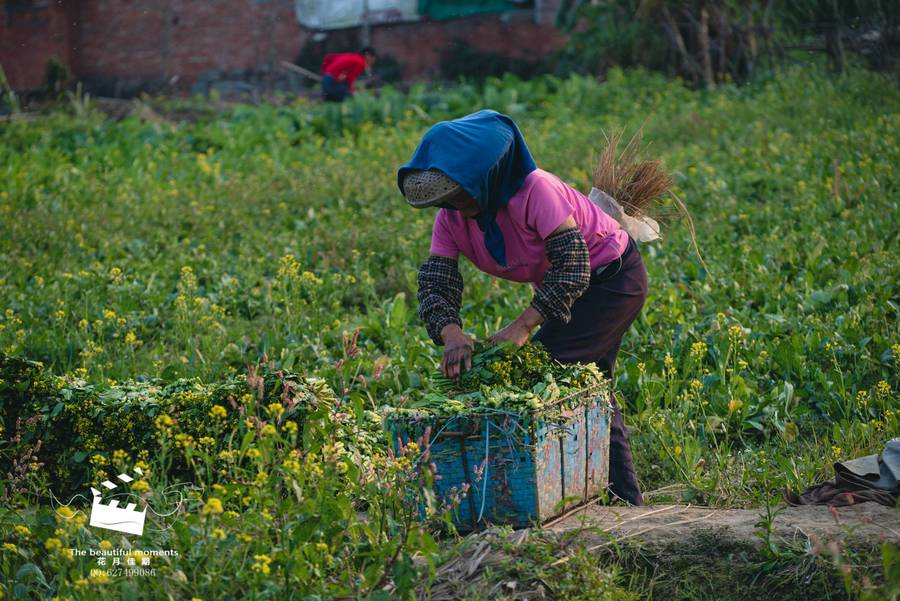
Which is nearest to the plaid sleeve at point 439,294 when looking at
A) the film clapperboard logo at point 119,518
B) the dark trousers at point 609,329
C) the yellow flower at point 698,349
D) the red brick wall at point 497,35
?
the dark trousers at point 609,329

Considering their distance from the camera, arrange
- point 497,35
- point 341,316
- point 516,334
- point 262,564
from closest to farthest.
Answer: point 262,564 < point 516,334 < point 341,316 < point 497,35

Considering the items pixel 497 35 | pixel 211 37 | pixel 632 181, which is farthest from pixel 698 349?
pixel 211 37

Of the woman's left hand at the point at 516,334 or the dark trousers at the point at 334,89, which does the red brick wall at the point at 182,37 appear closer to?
the dark trousers at the point at 334,89

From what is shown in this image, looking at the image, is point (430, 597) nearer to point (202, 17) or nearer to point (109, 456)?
point (109, 456)

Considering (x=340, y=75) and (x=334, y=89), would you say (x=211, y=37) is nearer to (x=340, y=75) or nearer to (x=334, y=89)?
(x=340, y=75)

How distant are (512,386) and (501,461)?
0.28 m

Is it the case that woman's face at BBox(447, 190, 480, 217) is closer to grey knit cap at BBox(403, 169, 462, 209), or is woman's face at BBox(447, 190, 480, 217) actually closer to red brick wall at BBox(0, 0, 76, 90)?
grey knit cap at BBox(403, 169, 462, 209)

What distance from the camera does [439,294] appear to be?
157 inches

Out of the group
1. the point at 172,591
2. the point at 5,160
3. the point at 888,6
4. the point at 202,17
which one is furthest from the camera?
the point at 202,17

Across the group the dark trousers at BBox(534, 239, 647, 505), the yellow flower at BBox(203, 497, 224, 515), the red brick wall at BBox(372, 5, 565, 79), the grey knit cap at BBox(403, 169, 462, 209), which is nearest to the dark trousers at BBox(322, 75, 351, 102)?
the red brick wall at BBox(372, 5, 565, 79)

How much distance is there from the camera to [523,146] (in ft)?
12.4

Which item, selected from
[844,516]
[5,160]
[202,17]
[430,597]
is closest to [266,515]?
[430,597]

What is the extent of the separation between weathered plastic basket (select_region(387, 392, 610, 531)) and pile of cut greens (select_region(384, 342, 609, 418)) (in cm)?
4

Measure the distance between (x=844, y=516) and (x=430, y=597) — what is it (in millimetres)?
1471
